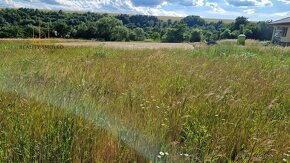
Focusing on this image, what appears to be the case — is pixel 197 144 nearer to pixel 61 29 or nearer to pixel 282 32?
pixel 282 32

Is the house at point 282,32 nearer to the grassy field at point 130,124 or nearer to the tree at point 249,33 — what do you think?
the tree at point 249,33

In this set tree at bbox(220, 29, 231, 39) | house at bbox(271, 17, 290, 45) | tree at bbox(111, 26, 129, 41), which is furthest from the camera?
tree at bbox(220, 29, 231, 39)

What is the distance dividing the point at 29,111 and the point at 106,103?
3.07ft

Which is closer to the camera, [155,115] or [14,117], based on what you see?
[14,117]

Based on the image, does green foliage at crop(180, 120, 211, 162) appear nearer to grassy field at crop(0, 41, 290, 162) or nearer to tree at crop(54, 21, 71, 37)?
grassy field at crop(0, 41, 290, 162)

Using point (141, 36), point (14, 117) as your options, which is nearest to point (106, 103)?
point (14, 117)

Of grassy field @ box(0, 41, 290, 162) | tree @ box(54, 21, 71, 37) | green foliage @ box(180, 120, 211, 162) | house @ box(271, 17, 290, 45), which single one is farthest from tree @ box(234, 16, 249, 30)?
green foliage @ box(180, 120, 211, 162)

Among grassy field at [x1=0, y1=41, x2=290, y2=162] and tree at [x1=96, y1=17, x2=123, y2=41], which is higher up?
tree at [x1=96, y1=17, x2=123, y2=41]

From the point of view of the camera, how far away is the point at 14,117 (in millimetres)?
2316

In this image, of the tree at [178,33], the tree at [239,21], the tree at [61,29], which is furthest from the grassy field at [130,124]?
the tree at [239,21]

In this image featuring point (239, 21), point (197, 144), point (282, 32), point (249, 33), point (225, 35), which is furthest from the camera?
point (239, 21)

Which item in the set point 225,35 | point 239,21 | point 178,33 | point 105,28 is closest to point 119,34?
point 105,28

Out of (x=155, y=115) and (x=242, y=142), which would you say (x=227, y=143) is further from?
(x=155, y=115)

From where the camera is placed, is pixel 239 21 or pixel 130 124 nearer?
pixel 130 124
